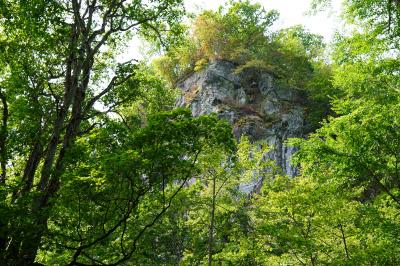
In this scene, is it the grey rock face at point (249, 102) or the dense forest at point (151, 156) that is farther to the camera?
the grey rock face at point (249, 102)

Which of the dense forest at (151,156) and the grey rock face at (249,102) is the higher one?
the grey rock face at (249,102)

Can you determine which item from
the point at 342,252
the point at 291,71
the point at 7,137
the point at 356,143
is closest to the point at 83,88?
the point at 7,137

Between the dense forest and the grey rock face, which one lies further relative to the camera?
the grey rock face

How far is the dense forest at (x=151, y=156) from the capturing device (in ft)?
20.1

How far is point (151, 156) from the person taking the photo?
5.93 meters

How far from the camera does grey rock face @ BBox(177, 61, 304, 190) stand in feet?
92.0

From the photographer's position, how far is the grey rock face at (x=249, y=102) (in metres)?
28.0

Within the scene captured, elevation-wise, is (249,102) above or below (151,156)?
above

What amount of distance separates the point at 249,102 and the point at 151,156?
26.5m

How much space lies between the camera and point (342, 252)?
1254cm

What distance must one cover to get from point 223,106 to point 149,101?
19129mm

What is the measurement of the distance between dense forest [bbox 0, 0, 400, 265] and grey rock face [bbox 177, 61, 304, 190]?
1336 centimetres

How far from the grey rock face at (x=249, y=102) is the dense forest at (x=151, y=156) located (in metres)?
13.4

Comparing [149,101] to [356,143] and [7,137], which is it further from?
[356,143]
